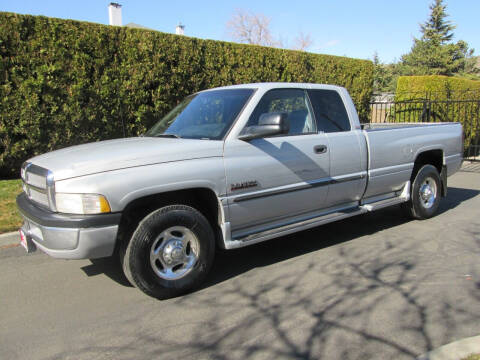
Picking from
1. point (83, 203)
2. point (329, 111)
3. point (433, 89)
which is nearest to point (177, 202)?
point (83, 203)

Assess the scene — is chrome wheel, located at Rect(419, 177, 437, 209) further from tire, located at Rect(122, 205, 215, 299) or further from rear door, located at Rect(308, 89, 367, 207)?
tire, located at Rect(122, 205, 215, 299)

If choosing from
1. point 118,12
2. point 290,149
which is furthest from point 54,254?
point 118,12

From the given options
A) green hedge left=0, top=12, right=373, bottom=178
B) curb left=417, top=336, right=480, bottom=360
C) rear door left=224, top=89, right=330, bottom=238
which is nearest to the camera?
curb left=417, top=336, right=480, bottom=360

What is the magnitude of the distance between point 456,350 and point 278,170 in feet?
7.13

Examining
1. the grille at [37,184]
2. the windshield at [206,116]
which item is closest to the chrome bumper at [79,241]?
the grille at [37,184]

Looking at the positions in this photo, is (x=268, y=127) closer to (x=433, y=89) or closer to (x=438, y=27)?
(x=433, y=89)

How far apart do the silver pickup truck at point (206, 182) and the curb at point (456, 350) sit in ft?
5.92

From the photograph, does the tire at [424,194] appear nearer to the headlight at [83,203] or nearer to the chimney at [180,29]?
the headlight at [83,203]

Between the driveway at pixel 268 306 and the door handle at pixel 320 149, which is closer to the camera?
the driveway at pixel 268 306

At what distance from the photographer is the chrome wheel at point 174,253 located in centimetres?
360

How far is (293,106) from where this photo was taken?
4.70 metres

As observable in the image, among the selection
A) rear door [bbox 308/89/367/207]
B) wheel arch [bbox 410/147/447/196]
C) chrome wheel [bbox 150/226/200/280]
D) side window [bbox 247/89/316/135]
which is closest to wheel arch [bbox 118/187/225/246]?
chrome wheel [bbox 150/226/200/280]

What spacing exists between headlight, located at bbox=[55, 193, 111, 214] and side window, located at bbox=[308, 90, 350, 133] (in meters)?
2.60

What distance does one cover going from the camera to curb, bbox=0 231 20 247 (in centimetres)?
520
